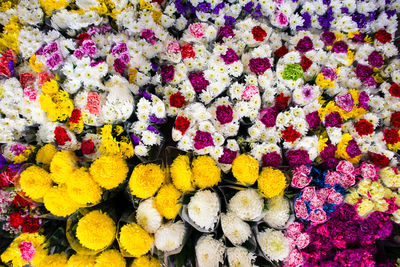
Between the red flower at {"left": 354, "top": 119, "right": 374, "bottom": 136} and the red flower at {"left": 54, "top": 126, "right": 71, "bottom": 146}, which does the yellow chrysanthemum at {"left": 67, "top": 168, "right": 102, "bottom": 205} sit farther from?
the red flower at {"left": 354, "top": 119, "right": 374, "bottom": 136}

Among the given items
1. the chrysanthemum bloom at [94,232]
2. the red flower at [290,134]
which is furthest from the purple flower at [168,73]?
the chrysanthemum bloom at [94,232]

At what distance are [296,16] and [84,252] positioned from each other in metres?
1.76

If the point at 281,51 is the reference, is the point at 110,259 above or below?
below

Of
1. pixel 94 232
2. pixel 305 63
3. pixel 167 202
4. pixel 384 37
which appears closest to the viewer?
pixel 94 232

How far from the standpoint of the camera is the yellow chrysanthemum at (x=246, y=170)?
146cm

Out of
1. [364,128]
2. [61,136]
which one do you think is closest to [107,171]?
[61,136]

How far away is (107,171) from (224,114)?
0.66 m

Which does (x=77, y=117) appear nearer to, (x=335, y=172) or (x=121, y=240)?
(x=121, y=240)

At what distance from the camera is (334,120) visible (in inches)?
65.5

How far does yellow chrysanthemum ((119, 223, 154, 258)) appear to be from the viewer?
133 cm

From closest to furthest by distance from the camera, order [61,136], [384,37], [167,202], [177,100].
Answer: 1. [167,202]
2. [61,136]
3. [177,100]
4. [384,37]

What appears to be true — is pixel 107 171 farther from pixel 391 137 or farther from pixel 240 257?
pixel 391 137

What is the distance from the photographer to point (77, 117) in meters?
1.56

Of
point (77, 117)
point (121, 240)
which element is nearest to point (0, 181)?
point (77, 117)
